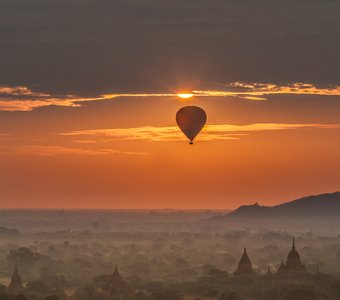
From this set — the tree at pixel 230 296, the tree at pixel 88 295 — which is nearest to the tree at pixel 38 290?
the tree at pixel 88 295

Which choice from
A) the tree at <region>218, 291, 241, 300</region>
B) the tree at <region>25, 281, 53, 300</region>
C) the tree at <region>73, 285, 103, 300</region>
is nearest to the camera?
the tree at <region>218, 291, 241, 300</region>

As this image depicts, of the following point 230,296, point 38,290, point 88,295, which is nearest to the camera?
point 230,296

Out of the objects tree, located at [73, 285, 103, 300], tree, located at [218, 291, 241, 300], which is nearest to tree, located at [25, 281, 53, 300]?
tree, located at [73, 285, 103, 300]

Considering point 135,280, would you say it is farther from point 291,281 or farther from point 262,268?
point 262,268

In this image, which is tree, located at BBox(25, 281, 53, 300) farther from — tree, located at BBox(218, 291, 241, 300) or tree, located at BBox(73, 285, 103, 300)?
tree, located at BBox(218, 291, 241, 300)

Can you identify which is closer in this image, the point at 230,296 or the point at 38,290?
the point at 230,296

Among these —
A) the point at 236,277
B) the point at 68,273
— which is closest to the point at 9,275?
the point at 68,273

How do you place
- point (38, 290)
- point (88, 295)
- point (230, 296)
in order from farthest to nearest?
point (38, 290) < point (88, 295) < point (230, 296)

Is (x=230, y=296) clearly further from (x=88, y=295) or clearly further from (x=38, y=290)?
(x=38, y=290)

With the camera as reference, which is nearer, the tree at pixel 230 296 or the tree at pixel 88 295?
the tree at pixel 230 296

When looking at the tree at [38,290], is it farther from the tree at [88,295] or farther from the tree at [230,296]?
the tree at [230,296]

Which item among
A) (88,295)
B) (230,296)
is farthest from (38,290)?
(230,296)
